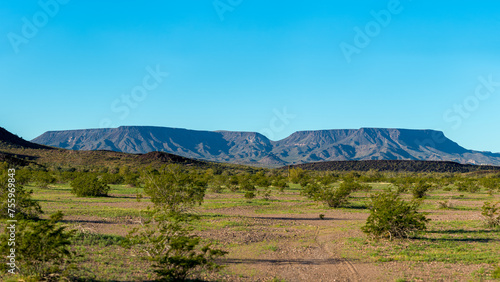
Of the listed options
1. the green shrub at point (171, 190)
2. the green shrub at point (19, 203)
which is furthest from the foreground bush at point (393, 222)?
the green shrub at point (19, 203)

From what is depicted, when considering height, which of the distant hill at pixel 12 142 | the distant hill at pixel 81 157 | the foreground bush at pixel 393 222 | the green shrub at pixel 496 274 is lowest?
the green shrub at pixel 496 274

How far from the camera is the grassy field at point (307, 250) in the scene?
1207cm

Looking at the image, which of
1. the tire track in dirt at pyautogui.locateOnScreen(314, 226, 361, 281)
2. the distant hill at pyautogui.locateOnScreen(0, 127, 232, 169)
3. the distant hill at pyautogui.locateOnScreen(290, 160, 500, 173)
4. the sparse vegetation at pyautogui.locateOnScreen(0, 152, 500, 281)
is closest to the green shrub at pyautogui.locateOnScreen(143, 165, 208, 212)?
the sparse vegetation at pyautogui.locateOnScreen(0, 152, 500, 281)

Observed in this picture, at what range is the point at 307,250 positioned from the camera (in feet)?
51.1

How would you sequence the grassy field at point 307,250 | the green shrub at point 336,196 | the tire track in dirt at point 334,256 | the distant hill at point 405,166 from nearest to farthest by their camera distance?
the grassy field at point 307,250 < the tire track in dirt at point 334,256 < the green shrub at point 336,196 < the distant hill at point 405,166

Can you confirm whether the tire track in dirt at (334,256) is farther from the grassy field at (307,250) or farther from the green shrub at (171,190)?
the green shrub at (171,190)

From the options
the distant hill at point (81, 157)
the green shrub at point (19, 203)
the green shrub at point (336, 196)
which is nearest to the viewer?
the green shrub at point (19, 203)

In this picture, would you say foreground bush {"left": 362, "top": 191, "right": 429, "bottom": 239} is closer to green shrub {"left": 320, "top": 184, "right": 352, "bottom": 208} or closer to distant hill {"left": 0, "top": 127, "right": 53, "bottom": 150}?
green shrub {"left": 320, "top": 184, "right": 352, "bottom": 208}

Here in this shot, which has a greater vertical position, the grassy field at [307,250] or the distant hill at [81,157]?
the distant hill at [81,157]

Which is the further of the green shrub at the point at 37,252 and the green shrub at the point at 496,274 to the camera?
the green shrub at the point at 496,274

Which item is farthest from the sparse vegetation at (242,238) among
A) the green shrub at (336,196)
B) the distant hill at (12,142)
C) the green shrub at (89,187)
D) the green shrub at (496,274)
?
the distant hill at (12,142)

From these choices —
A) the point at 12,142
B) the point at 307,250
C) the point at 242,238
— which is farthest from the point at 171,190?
the point at 12,142

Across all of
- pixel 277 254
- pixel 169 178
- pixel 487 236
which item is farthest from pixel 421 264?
pixel 169 178

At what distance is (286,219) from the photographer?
81.5 feet
